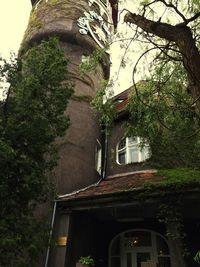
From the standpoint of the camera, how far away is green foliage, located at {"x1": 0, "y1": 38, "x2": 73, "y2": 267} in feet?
25.7

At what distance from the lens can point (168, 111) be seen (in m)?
10.2

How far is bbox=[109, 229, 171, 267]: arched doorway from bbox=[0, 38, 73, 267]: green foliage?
16.7 ft

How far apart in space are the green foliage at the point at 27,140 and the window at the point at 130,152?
5.54 meters

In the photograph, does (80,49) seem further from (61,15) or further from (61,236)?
(61,236)

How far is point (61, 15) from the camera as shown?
1917 centimetres

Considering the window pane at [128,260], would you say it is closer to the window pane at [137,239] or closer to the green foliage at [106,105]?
the window pane at [137,239]

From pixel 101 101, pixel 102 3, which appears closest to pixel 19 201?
pixel 101 101

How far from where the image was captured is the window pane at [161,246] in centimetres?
1239

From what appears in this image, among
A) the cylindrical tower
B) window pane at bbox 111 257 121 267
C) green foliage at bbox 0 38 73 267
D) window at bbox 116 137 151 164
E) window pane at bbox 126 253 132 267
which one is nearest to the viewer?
A: green foliage at bbox 0 38 73 267

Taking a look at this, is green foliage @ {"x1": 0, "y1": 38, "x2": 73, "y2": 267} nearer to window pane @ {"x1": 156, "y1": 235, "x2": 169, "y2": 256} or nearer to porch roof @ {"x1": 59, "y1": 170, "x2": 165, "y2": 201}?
porch roof @ {"x1": 59, "y1": 170, "x2": 165, "y2": 201}

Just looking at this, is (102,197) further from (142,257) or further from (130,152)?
(130,152)

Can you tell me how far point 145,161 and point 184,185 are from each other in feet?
13.3

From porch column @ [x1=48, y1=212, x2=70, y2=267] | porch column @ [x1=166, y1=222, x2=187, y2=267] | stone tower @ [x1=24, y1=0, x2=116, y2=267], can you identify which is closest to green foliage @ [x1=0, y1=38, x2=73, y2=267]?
porch column @ [x1=48, y1=212, x2=70, y2=267]

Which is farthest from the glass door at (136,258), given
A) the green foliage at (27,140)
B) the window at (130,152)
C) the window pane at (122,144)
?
the green foliage at (27,140)
